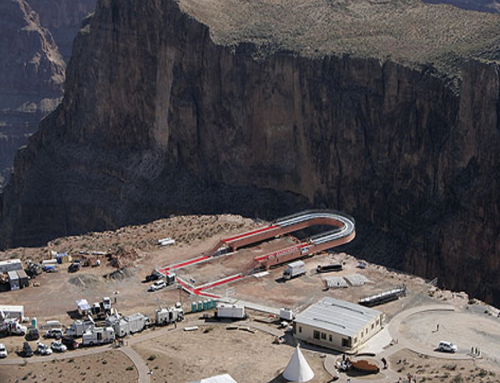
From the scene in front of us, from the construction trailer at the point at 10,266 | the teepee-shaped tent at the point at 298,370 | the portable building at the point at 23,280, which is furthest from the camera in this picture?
the construction trailer at the point at 10,266

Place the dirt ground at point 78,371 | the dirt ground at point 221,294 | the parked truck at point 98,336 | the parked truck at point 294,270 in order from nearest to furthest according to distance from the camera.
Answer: the dirt ground at point 78,371
the dirt ground at point 221,294
the parked truck at point 98,336
the parked truck at point 294,270

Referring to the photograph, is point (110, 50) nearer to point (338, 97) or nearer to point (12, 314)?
point (338, 97)

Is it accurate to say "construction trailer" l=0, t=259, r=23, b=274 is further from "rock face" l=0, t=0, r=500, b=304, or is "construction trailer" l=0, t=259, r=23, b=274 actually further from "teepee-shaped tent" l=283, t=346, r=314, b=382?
"rock face" l=0, t=0, r=500, b=304

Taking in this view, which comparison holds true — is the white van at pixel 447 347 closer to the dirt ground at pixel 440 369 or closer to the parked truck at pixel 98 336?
the dirt ground at pixel 440 369

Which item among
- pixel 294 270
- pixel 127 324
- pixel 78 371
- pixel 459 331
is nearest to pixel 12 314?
pixel 127 324

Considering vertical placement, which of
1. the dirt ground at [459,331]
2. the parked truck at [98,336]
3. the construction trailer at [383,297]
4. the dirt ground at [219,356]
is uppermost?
the parked truck at [98,336]

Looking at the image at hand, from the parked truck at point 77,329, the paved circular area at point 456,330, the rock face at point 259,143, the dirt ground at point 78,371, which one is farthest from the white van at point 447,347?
the rock face at point 259,143

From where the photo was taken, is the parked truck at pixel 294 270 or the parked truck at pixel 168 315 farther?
the parked truck at pixel 294 270
